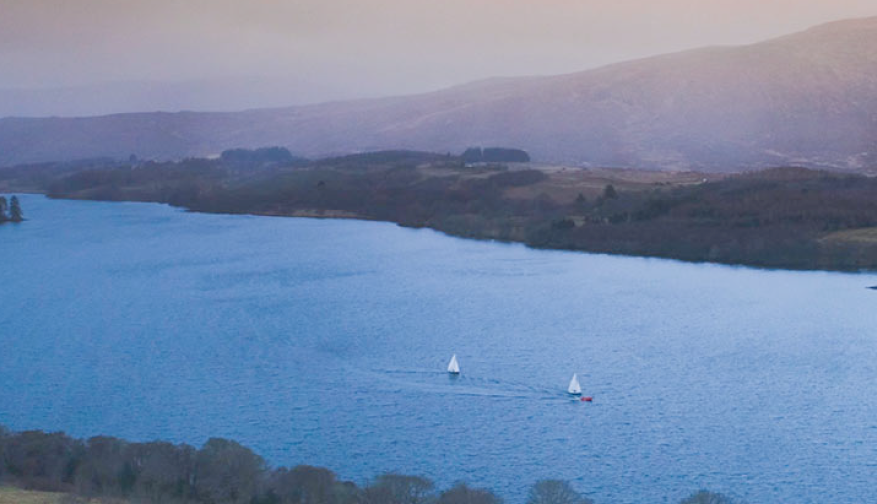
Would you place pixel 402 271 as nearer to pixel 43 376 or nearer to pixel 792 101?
pixel 43 376

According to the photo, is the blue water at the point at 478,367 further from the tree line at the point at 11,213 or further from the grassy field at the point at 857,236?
the tree line at the point at 11,213

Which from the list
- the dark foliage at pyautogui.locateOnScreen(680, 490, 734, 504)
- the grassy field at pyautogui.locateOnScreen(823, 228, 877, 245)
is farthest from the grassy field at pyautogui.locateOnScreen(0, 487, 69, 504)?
the grassy field at pyautogui.locateOnScreen(823, 228, 877, 245)

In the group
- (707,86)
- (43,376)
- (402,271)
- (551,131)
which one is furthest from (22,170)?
(43,376)

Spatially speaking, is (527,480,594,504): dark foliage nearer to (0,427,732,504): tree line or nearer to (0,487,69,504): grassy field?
(0,427,732,504): tree line

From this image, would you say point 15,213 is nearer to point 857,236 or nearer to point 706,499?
point 857,236

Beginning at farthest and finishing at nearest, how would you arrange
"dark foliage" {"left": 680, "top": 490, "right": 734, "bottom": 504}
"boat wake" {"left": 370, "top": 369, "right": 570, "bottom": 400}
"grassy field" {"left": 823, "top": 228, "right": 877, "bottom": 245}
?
1. "grassy field" {"left": 823, "top": 228, "right": 877, "bottom": 245}
2. "boat wake" {"left": 370, "top": 369, "right": 570, "bottom": 400}
3. "dark foliage" {"left": 680, "top": 490, "right": 734, "bottom": 504}

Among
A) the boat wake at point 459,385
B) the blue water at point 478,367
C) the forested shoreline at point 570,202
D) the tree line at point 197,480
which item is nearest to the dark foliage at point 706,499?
the tree line at point 197,480
